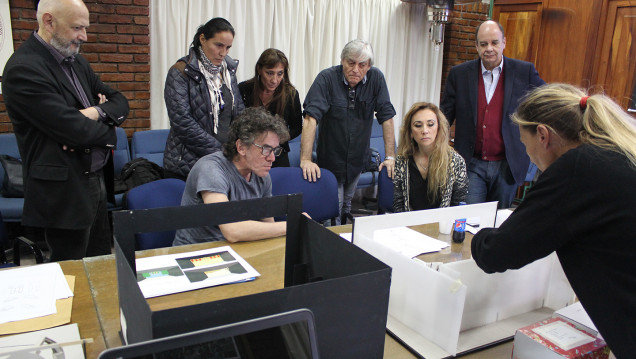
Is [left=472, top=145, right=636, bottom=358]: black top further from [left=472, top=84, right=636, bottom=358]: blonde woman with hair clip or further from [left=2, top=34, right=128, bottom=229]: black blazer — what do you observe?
[left=2, top=34, right=128, bottom=229]: black blazer

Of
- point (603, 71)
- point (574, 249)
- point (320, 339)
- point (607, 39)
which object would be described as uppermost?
point (607, 39)

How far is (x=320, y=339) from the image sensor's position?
932 mm

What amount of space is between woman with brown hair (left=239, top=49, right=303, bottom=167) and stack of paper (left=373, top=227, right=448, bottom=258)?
1283 mm

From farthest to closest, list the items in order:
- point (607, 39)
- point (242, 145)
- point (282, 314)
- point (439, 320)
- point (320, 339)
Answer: point (607, 39)
point (242, 145)
point (439, 320)
point (320, 339)
point (282, 314)

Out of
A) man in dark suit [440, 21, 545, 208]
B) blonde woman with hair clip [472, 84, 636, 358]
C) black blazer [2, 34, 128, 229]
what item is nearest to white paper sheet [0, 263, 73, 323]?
black blazer [2, 34, 128, 229]

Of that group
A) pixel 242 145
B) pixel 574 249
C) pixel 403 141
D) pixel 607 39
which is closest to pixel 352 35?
pixel 607 39

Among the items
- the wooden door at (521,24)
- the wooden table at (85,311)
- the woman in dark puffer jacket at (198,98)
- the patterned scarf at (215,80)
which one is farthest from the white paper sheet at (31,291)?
the wooden door at (521,24)

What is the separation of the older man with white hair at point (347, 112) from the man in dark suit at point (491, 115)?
1.69 ft

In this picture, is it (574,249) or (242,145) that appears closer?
(574,249)

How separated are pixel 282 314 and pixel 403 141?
82.7 inches

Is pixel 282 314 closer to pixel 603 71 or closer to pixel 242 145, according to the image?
pixel 242 145

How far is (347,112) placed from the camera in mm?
3270

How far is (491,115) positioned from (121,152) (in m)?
2.83

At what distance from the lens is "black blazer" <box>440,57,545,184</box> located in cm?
303
